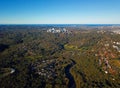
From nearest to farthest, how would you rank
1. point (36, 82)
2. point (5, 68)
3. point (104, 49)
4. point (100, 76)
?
1. point (36, 82)
2. point (100, 76)
3. point (5, 68)
4. point (104, 49)

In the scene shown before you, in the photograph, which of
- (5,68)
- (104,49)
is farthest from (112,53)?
(5,68)

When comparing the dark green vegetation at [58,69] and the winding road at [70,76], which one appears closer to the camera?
the winding road at [70,76]

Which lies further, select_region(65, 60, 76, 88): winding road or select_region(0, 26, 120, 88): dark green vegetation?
select_region(0, 26, 120, 88): dark green vegetation

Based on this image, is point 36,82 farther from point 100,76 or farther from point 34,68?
point 100,76

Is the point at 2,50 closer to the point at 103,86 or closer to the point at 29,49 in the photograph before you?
the point at 29,49

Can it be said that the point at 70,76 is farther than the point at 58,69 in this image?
No

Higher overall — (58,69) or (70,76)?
(70,76)

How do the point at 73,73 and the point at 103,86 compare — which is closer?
the point at 103,86

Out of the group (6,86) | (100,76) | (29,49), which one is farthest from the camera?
(29,49)

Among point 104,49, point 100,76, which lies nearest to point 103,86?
point 100,76
